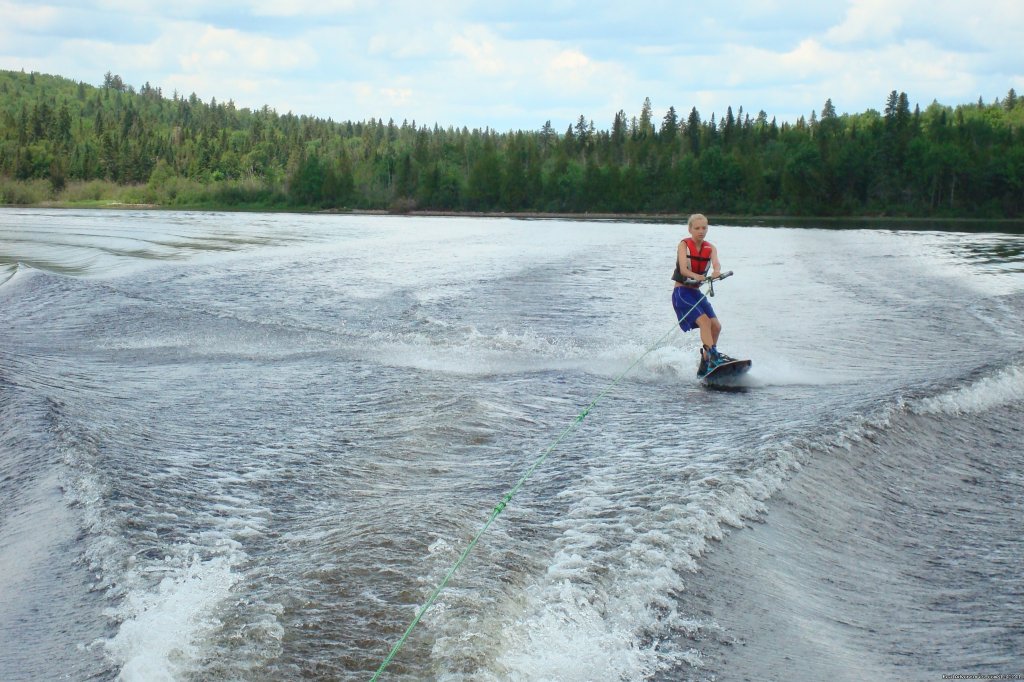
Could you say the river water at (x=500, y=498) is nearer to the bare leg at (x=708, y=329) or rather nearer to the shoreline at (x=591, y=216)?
the bare leg at (x=708, y=329)

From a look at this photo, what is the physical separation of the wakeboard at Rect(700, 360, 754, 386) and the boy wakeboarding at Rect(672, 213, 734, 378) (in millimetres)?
70

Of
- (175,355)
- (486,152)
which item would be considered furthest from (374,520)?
(486,152)

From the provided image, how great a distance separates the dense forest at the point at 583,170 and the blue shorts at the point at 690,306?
3458 inches

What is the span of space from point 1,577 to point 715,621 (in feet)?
12.4

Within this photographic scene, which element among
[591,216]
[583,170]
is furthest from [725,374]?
[583,170]

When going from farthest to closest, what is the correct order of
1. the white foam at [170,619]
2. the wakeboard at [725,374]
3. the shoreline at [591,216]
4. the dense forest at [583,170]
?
1. the dense forest at [583,170]
2. the shoreline at [591,216]
3. the wakeboard at [725,374]
4. the white foam at [170,619]

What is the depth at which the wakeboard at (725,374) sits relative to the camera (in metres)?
10.2

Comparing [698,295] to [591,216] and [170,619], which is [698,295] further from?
[591,216]

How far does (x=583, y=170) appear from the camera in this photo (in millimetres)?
119125

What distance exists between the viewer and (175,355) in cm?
1151

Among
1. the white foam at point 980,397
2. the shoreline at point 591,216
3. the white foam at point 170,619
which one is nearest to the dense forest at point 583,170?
the shoreline at point 591,216

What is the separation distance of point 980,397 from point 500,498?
6.31 metres

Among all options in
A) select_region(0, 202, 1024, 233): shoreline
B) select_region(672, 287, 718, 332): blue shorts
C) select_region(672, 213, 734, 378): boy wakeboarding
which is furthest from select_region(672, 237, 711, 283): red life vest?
select_region(0, 202, 1024, 233): shoreline

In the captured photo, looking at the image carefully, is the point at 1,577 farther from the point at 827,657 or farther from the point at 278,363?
the point at 278,363
